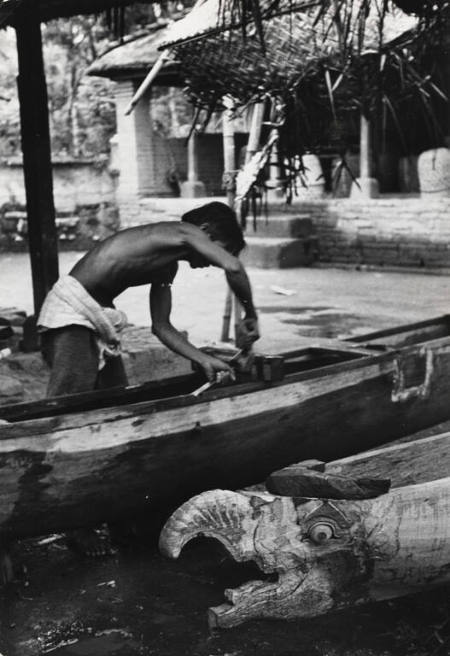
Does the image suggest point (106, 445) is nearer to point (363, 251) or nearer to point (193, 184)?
point (363, 251)

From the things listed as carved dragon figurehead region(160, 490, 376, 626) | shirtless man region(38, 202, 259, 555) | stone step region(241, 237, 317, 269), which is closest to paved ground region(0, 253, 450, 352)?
stone step region(241, 237, 317, 269)

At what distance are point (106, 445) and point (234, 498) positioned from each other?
73cm

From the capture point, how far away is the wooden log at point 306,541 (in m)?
2.86

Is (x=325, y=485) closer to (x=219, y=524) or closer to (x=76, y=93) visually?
(x=219, y=524)

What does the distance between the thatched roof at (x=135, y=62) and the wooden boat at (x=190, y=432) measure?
973 centimetres

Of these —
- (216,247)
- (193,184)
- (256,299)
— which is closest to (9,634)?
(216,247)

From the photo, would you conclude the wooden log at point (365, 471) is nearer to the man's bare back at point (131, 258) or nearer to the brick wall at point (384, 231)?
the man's bare back at point (131, 258)

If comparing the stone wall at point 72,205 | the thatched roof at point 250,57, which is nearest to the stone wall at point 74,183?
the stone wall at point 72,205

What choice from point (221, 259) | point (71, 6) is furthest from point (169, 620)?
point (71, 6)

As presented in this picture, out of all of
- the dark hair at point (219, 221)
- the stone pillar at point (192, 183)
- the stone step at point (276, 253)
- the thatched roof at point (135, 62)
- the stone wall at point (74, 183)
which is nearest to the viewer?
the dark hair at point (219, 221)

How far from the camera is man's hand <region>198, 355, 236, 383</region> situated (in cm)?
408

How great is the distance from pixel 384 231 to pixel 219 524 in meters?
10.1

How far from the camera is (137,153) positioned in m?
15.0

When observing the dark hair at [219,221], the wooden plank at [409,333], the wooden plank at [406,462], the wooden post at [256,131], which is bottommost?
the wooden plank at [406,462]
